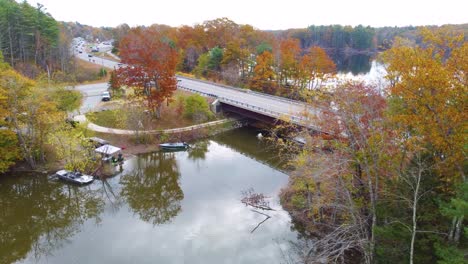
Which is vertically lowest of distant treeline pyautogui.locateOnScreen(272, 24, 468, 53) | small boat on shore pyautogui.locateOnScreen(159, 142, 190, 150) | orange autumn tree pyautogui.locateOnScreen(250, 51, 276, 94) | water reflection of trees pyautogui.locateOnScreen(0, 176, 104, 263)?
water reflection of trees pyautogui.locateOnScreen(0, 176, 104, 263)

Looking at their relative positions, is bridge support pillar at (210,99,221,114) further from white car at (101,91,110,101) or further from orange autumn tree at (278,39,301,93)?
white car at (101,91,110,101)

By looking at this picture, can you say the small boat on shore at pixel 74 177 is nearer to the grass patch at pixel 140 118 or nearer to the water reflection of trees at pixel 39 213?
the water reflection of trees at pixel 39 213

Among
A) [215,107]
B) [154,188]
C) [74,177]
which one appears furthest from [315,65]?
[74,177]

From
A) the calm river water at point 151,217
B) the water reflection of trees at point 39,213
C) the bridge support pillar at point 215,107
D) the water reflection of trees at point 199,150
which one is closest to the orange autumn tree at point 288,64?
the bridge support pillar at point 215,107

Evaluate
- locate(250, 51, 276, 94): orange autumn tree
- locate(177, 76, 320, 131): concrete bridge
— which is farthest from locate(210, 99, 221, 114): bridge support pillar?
locate(250, 51, 276, 94): orange autumn tree

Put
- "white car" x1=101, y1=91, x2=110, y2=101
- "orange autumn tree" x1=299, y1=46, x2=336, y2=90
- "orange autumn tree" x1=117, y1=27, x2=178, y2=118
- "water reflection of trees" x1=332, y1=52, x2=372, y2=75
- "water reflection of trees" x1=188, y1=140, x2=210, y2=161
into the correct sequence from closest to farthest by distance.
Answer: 1. "water reflection of trees" x1=188, y1=140, x2=210, y2=161
2. "orange autumn tree" x1=117, y1=27, x2=178, y2=118
3. "white car" x1=101, y1=91, x2=110, y2=101
4. "orange autumn tree" x1=299, y1=46, x2=336, y2=90
5. "water reflection of trees" x1=332, y1=52, x2=372, y2=75
